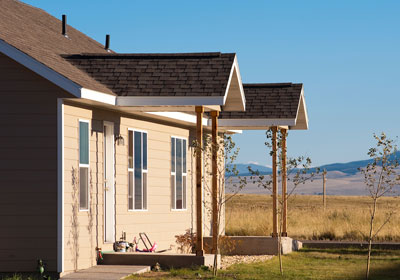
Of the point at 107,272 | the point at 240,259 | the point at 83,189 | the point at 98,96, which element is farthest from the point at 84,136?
the point at 240,259

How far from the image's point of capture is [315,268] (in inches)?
706

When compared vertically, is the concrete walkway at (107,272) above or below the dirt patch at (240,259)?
above

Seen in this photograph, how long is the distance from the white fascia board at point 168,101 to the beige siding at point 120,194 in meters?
0.64

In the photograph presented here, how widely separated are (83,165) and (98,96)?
4.39 ft

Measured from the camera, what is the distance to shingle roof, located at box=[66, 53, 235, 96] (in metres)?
15.8

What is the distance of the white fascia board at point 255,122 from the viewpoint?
21.0 metres

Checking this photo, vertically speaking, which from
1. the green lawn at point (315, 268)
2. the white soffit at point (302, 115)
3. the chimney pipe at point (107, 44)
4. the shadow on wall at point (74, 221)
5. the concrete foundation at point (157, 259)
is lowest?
the green lawn at point (315, 268)

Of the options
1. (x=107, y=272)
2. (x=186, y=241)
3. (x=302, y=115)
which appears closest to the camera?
(x=107, y=272)

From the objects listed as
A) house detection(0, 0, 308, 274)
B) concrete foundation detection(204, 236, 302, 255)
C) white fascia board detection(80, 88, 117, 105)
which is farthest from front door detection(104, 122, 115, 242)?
concrete foundation detection(204, 236, 302, 255)

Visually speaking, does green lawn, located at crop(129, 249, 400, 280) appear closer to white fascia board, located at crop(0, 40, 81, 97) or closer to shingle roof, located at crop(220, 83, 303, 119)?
white fascia board, located at crop(0, 40, 81, 97)

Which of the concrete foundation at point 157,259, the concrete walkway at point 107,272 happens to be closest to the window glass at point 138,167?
the concrete foundation at point 157,259

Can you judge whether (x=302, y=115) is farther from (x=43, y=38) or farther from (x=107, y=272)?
(x=107, y=272)

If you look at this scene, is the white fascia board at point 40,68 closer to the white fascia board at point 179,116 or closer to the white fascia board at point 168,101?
the white fascia board at point 168,101

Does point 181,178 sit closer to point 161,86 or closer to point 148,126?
point 148,126
